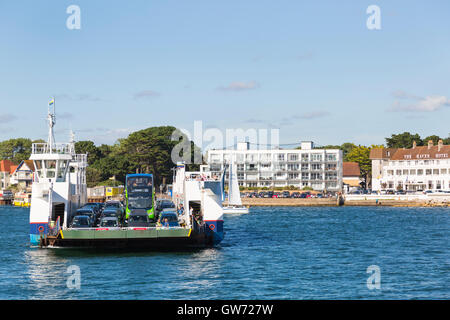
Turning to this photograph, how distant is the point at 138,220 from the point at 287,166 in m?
134

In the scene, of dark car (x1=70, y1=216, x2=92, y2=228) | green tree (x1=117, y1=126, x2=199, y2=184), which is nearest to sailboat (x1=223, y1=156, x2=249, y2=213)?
green tree (x1=117, y1=126, x2=199, y2=184)

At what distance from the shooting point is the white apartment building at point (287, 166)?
17675 centimetres

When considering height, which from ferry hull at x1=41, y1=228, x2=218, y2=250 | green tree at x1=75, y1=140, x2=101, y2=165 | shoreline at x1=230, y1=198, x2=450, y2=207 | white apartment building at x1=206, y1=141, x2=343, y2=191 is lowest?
shoreline at x1=230, y1=198, x2=450, y2=207

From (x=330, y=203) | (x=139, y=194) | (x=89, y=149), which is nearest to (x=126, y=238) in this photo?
(x=139, y=194)

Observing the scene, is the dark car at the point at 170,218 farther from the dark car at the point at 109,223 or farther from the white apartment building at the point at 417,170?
the white apartment building at the point at 417,170

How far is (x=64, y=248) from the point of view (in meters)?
47.2

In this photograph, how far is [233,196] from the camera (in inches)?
4656

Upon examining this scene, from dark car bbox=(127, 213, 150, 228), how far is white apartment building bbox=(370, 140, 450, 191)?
125 meters

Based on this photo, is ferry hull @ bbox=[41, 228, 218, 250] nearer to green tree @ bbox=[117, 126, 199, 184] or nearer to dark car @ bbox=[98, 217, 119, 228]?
dark car @ bbox=[98, 217, 119, 228]

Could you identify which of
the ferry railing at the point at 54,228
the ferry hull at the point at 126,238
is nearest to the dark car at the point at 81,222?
the ferry railing at the point at 54,228

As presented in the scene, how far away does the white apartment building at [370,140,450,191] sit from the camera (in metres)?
161

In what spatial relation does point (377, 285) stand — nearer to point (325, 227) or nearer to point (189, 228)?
point (189, 228)

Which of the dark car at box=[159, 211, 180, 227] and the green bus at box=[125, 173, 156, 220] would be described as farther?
the green bus at box=[125, 173, 156, 220]

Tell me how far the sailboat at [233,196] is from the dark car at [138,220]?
65395mm
